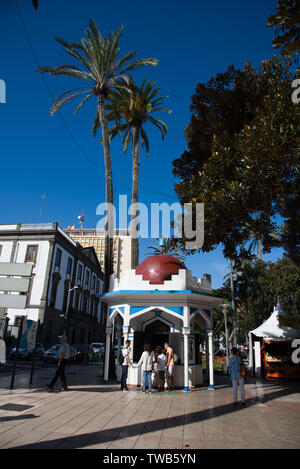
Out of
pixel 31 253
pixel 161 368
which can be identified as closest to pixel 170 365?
pixel 161 368

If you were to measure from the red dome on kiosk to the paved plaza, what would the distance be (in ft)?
14.9

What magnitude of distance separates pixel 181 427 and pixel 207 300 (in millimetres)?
7294

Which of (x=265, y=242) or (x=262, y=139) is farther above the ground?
(x=262, y=139)

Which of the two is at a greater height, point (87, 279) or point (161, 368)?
point (87, 279)

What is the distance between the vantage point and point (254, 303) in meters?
32.5

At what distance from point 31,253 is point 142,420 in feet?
106

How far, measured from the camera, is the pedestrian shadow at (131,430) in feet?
16.9

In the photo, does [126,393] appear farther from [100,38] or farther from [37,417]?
[100,38]

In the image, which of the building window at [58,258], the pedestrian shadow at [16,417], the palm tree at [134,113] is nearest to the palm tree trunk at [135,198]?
the palm tree at [134,113]

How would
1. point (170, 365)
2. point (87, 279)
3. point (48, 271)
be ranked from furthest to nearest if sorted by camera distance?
1. point (87, 279)
2. point (48, 271)
3. point (170, 365)

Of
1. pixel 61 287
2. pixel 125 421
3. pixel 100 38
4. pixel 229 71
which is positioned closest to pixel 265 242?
pixel 229 71

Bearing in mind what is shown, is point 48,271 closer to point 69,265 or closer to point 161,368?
point 69,265

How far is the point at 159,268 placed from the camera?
1393 centimetres

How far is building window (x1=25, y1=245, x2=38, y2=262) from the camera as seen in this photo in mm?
36094
